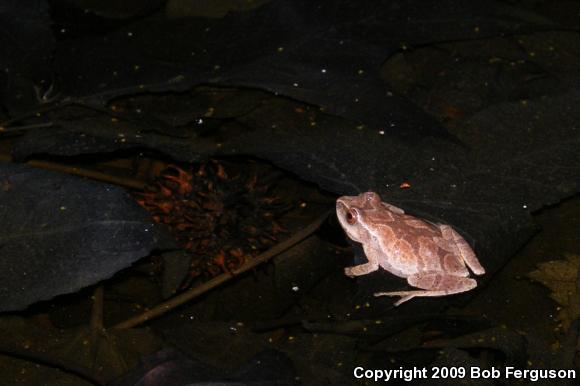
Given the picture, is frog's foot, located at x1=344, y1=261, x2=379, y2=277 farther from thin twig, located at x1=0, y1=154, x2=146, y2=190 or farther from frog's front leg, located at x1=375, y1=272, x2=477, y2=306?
thin twig, located at x1=0, y1=154, x2=146, y2=190

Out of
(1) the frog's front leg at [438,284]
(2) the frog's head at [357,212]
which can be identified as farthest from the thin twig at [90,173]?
(1) the frog's front leg at [438,284]

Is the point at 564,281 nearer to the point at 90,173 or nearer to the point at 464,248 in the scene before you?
the point at 464,248

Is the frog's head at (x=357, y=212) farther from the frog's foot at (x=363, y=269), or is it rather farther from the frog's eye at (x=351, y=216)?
the frog's foot at (x=363, y=269)

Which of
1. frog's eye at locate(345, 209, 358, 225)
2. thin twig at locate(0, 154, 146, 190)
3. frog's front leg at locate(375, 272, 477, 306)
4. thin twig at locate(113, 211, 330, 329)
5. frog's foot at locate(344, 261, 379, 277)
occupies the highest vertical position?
frog's eye at locate(345, 209, 358, 225)

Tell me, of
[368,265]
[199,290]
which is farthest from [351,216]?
[199,290]

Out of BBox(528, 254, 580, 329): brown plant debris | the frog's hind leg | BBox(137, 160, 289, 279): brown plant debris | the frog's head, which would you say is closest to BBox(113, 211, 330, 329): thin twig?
BBox(137, 160, 289, 279): brown plant debris

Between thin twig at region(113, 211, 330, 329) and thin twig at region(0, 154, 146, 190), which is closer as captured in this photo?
thin twig at region(113, 211, 330, 329)

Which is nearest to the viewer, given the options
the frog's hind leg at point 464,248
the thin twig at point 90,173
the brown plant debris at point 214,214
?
the frog's hind leg at point 464,248
